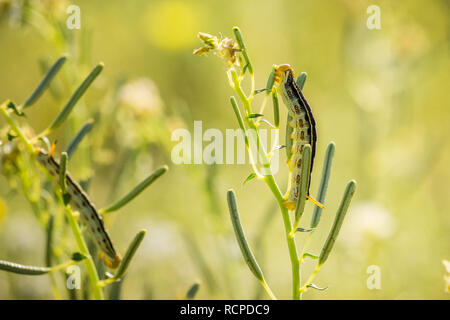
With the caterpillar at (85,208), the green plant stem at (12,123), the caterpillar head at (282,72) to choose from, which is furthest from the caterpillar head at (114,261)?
the caterpillar head at (282,72)

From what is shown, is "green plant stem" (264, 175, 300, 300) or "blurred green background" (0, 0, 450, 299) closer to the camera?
"green plant stem" (264, 175, 300, 300)

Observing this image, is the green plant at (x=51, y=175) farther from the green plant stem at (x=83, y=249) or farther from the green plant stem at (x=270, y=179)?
the green plant stem at (x=270, y=179)

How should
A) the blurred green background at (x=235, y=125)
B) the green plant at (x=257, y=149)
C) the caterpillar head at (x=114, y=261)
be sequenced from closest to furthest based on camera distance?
the green plant at (x=257, y=149) < the caterpillar head at (x=114, y=261) < the blurred green background at (x=235, y=125)

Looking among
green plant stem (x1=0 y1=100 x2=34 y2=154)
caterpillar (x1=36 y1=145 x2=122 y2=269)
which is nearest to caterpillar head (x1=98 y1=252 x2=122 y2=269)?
caterpillar (x1=36 y1=145 x2=122 y2=269)

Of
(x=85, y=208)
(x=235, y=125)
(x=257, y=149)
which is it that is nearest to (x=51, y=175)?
(x=85, y=208)

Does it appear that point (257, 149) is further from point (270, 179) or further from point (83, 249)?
point (83, 249)

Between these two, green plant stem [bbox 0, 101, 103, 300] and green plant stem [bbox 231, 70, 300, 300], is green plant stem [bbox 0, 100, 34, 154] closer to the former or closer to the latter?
green plant stem [bbox 0, 101, 103, 300]

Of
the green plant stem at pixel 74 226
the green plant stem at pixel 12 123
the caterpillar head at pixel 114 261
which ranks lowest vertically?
the caterpillar head at pixel 114 261
